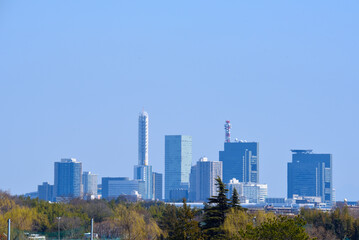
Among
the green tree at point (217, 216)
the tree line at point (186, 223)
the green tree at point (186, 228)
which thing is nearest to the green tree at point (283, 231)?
the tree line at point (186, 223)

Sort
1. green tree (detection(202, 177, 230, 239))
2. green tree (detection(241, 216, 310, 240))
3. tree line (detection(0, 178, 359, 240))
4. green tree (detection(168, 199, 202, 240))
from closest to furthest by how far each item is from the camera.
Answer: green tree (detection(241, 216, 310, 240)) < tree line (detection(0, 178, 359, 240)) < green tree (detection(168, 199, 202, 240)) < green tree (detection(202, 177, 230, 239))

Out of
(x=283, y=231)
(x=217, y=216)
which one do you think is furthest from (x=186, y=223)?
(x=283, y=231)

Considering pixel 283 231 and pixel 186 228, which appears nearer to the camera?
pixel 283 231

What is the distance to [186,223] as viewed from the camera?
5091 centimetres

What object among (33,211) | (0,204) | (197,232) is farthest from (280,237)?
(0,204)

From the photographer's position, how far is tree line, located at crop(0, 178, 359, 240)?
42.2 metres

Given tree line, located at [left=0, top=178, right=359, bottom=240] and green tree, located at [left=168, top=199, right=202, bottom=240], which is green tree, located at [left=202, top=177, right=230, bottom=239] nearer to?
tree line, located at [left=0, top=178, right=359, bottom=240]

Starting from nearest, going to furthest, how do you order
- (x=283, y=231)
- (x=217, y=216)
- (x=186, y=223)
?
(x=283, y=231)
(x=186, y=223)
(x=217, y=216)

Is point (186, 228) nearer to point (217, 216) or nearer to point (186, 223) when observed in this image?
point (186, 223)

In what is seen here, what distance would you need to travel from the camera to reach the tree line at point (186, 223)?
42.2m

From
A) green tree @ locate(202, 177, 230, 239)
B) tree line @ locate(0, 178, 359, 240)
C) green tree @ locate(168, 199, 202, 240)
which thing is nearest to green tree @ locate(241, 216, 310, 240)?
tree line @ locate(0, 178, 359, 240)

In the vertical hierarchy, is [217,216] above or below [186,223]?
above

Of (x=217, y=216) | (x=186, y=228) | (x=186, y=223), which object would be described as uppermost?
(x=217, y=216)

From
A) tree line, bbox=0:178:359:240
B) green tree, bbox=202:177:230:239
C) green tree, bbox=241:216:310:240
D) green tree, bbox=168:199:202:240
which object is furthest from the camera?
green tree, bbox=202:177:230:239
